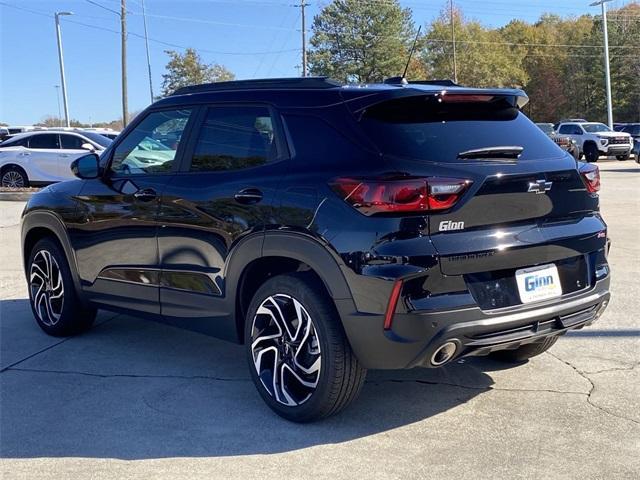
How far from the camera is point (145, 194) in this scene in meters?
4.59

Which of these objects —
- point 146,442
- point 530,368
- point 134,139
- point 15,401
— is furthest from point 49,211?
point 530,368

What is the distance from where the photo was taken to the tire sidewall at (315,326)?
3537 mm

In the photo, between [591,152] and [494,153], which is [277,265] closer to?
[494,153]

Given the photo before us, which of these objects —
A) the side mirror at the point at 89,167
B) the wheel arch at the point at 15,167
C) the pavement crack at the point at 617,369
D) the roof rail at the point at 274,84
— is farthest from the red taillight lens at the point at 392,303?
the wheel arch at the point at 15,167

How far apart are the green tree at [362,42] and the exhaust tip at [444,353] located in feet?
185

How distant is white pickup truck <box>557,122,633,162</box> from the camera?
3203 cm

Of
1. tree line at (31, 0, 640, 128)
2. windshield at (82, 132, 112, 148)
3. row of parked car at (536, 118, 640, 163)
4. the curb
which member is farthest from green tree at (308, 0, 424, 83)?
the curb

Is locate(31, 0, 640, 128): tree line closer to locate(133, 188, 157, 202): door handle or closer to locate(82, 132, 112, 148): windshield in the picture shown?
locate(82, 132, 112, 148): windshield

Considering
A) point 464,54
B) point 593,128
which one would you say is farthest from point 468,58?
point 593,128

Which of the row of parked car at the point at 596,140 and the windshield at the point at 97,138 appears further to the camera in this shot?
the row of parked car at the point at 596,140

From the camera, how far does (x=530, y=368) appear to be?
463 cm

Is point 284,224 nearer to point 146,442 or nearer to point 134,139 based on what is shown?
point 146,442

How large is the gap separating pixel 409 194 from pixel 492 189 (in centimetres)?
45

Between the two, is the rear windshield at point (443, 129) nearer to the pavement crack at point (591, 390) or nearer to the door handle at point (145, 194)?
the pavement crack at point (591, 390)
